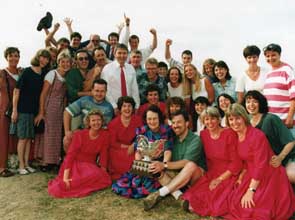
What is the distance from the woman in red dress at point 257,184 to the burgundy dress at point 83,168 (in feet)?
8.02

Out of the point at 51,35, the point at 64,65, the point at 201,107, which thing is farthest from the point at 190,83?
the point at 51,35

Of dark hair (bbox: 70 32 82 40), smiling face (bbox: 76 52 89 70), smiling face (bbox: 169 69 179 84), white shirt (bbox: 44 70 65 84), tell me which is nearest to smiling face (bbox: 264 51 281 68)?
smiling face (bbox: 169 69 179 84)

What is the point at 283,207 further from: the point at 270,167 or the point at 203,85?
the point at 203,85

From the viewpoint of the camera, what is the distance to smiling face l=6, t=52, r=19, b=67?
24.2 feet

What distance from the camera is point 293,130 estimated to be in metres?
5.93

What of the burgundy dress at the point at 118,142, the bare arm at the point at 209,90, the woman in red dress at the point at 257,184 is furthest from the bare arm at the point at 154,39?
the woman in red dress at the point at 257,184

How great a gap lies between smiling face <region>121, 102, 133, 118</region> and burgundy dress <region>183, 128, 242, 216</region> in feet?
4.95

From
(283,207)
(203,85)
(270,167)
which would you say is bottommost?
(283,207)

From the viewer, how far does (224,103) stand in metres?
6.59

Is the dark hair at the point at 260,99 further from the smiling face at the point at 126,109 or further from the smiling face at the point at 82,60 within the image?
the smiling face at the point at 82,60

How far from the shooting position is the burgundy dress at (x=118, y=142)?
21.6ft

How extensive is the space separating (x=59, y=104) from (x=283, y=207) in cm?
471

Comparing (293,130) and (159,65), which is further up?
(159,65)

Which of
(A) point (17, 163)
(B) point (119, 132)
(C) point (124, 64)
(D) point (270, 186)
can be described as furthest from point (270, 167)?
(A) point (17, 163)
